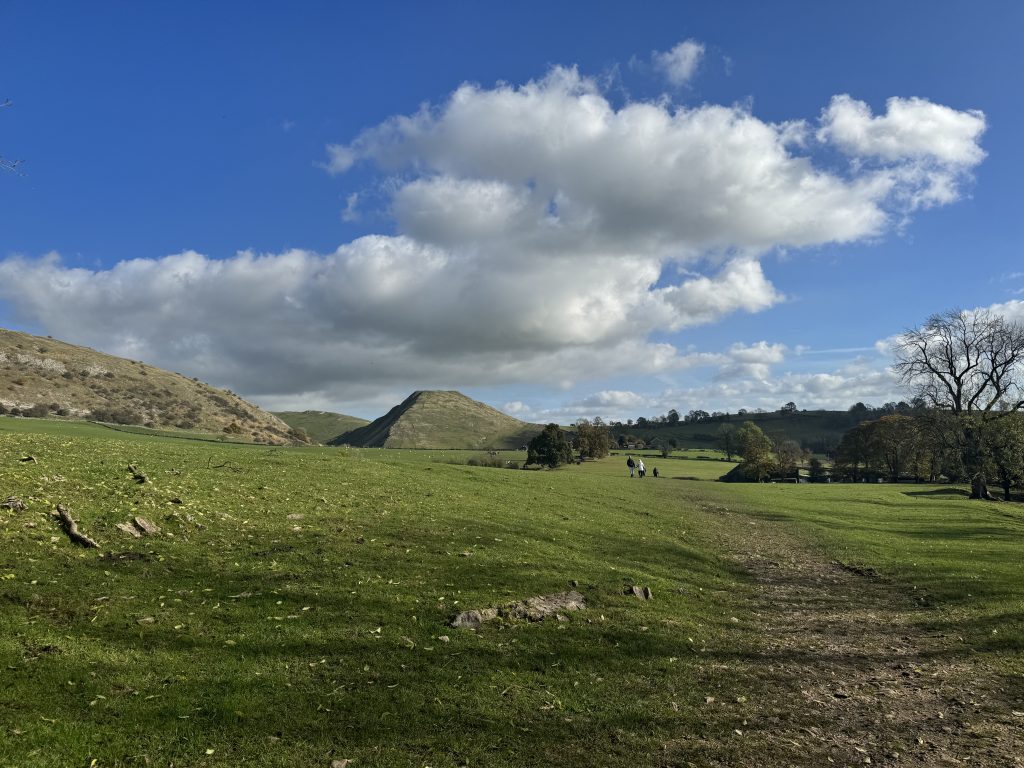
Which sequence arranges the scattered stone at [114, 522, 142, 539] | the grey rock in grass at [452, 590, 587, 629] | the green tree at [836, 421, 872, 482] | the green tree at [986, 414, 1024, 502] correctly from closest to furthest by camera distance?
the grey rock in grass at [452, 590, 587, 629] → the scattered stone at [114, 522, 142, 539] → the green tree at [986, 414, 1024, 502] → the green tree at [836, 421, 872, 482]

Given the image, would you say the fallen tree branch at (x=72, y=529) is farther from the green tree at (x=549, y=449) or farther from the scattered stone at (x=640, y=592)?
the green tree at (x=549, y=449)

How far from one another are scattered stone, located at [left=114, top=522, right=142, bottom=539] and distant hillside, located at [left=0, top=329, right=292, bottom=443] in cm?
10080

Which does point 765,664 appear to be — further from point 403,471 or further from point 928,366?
point 928,366

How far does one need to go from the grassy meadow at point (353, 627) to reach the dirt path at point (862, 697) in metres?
0.48

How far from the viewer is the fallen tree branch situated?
1418 cm

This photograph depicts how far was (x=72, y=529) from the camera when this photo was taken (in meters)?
14.5

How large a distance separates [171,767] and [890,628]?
56.1 feet

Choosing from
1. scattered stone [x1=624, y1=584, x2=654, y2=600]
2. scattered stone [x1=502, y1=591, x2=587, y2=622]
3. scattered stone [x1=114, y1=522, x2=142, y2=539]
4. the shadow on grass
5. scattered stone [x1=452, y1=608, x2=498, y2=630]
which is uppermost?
scattered stone [x1=114, y1=522, x2=142, y2=539]

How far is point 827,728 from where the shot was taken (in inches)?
365

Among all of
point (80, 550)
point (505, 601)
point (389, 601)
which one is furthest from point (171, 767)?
point (80, 550)

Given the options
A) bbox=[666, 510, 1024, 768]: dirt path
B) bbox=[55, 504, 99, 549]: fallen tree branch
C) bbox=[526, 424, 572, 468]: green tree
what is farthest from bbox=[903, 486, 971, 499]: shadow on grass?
bbox=[55, 504, 99, 549]: fallen tree branch

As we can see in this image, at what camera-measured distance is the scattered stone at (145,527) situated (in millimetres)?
15792

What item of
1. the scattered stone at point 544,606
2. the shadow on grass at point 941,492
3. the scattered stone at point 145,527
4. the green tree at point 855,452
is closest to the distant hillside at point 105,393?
the scattered stone at point 145,527

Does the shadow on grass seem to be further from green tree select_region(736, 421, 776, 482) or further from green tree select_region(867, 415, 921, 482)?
green tree select_region(867, 415, 921, 482)
